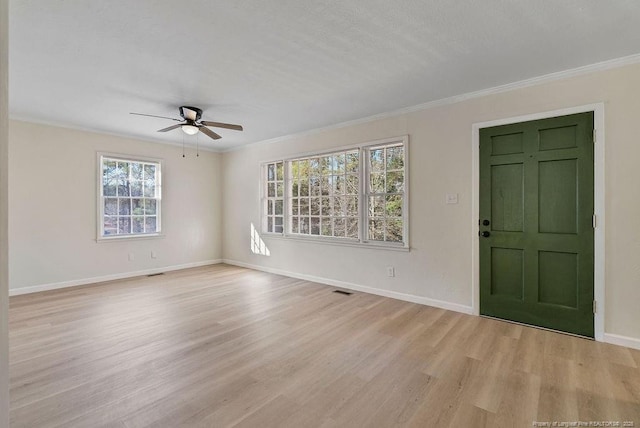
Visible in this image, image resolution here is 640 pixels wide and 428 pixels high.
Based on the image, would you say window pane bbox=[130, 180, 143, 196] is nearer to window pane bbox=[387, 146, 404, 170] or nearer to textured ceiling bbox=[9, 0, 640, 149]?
textured ceiling bbox=[9, 0, 640, 149]

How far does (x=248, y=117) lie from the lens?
4352 millimetres

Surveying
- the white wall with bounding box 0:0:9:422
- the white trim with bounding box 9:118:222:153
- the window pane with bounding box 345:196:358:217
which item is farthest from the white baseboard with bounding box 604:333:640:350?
the white trim with bounding box 9:118:222:153

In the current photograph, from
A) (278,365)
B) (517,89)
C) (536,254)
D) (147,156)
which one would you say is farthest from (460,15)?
(147,156)

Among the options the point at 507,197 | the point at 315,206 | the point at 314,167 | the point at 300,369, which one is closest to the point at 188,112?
the point at 314,167

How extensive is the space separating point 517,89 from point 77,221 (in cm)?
644

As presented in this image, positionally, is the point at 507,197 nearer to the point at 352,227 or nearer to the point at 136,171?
the point at 352,227

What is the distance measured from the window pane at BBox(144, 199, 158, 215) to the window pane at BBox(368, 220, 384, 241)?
421 cm

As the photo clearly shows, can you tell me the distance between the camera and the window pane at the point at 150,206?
18.7 ft

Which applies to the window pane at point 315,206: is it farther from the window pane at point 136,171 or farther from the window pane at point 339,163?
the window pane at point 136,171

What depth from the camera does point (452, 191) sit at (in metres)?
3.63

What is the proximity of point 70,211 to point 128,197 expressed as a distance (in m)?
0.89

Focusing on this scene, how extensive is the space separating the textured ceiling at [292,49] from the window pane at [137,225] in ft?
7.38

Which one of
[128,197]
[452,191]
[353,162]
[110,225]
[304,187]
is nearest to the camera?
[452,191]

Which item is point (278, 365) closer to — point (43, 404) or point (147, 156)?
point (43, 404)
